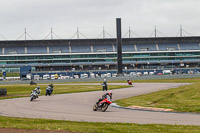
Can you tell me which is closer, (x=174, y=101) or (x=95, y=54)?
(x=174, y=101)

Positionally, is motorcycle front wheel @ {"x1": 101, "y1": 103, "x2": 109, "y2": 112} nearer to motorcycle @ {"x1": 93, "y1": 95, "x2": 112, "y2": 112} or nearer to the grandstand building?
motorcycle @ {"x1": 93, "y1": 95, "x2": 112, "y2": 112}

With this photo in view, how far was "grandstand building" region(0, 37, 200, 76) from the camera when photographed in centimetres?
14625

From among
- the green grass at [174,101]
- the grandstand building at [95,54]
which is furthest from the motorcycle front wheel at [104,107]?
the grandstand building at [95,54]

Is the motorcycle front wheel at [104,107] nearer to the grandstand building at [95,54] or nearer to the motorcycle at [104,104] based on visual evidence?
the motorcycle at [104,104]

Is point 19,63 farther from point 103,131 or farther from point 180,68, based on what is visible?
point 103,131

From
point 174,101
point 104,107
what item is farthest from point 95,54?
point 104,107

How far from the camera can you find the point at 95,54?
5817 inches

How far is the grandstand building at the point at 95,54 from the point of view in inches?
5758

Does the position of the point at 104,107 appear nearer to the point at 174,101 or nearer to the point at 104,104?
the point at 104,104

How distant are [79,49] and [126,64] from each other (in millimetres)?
23069

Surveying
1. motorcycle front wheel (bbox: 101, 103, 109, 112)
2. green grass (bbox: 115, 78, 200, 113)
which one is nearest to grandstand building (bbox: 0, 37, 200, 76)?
green grass (bbox: 115, 78, 200, 113)

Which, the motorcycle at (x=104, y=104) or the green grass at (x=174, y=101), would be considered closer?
the green grass at (x=174, y=101)

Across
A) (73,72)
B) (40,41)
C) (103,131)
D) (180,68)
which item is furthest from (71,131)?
(40,41)

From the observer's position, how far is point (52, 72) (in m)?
137
